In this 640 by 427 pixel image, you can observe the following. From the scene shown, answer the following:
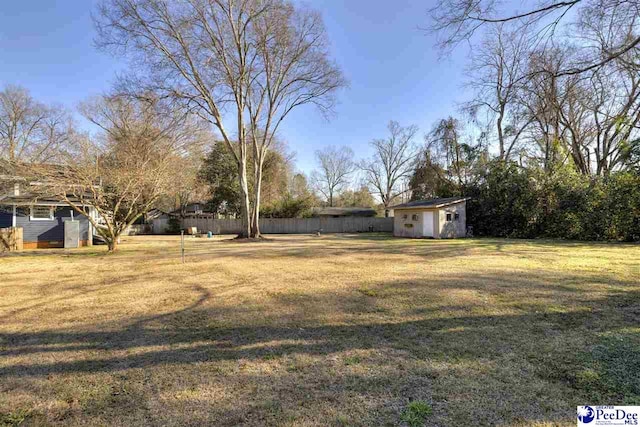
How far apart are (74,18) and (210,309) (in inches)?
485

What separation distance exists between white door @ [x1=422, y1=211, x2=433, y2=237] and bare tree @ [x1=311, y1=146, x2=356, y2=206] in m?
26.3

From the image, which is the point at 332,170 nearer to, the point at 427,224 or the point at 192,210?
the point at 192,210

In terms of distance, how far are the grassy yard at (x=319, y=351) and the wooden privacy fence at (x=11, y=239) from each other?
9361mm

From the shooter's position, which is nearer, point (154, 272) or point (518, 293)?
point (518, 293)

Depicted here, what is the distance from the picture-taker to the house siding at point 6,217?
45.8 feet

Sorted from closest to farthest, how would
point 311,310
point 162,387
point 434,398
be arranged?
point 434,398, point 162,387, point 311,310

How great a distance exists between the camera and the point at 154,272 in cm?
781

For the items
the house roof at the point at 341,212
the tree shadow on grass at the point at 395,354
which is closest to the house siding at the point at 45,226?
the tree shadow on grass at the point at 395,354

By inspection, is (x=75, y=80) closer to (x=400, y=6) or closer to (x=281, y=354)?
(x=400, y=6)

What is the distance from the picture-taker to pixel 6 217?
1411 centimetres

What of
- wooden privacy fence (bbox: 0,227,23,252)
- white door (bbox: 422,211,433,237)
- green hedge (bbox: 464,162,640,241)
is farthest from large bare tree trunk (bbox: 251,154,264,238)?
green hedge (bbox: 464,162,640,241)

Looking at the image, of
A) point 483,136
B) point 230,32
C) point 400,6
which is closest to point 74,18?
point 230,32

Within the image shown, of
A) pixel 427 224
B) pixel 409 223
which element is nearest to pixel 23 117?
pixel 409 223

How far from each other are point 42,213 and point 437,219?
20338 millimetres
